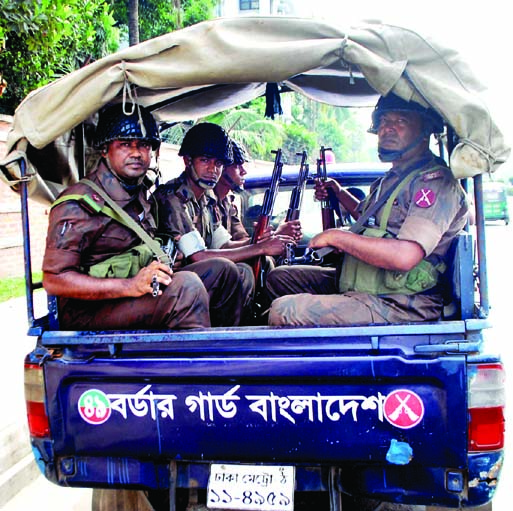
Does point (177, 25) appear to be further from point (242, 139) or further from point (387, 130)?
point (387, 130)

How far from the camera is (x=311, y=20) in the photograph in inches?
87.3

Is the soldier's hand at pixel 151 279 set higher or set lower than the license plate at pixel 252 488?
higher

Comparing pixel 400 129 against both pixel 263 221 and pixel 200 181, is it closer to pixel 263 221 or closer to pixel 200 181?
pixel 263 221

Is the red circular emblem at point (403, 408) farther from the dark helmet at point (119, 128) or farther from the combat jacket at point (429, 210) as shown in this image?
the dark helmet at point (119, 128)

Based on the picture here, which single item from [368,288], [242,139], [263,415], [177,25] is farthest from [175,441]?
[242,139]

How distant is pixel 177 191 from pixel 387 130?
1225mm

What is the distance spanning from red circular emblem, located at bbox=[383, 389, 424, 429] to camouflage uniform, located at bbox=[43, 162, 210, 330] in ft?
2.78

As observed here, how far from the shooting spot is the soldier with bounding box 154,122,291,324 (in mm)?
3123

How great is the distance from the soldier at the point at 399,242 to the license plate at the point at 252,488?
623 millimetres

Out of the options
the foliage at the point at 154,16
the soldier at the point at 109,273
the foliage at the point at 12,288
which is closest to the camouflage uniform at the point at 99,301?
the soldier at the point at 109,273

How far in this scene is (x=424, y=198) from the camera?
2.54 metres

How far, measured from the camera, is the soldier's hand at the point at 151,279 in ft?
7.88

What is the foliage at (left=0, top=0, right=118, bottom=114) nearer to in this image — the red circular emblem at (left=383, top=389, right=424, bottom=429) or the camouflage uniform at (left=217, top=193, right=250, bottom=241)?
the camouflage uniform at (left=217, top=193, right=250, bottom=241)

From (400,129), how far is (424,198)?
0.48m
